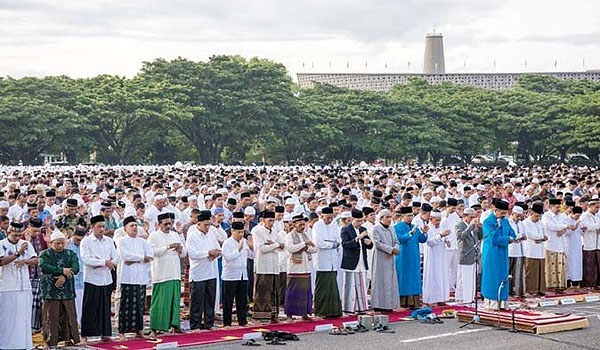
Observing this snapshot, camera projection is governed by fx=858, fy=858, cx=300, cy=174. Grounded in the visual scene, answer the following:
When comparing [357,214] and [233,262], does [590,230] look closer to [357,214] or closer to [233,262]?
[357,214]

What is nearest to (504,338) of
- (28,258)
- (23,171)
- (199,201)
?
(28,258)

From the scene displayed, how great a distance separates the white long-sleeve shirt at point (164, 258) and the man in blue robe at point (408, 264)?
3.98 m

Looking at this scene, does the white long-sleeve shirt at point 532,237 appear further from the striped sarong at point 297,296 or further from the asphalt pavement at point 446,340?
the striped sarong at point 297,296

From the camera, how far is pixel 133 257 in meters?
11.5

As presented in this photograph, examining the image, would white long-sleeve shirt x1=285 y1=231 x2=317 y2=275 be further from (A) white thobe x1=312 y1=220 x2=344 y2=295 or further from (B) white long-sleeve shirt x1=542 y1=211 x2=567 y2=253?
(B) white long-sleeve shirt x1=542 y1=211 x2=567 y2=253

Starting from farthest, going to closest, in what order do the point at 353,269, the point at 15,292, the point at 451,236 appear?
the point at 451,236 → the point at 353,269 → the point at 15,292

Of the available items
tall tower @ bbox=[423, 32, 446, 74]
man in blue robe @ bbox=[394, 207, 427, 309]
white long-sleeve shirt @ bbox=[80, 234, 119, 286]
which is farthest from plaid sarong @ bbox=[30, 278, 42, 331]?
tall tower @ bbox=[423, 32, 446, 74]

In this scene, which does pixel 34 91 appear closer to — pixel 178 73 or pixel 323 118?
pixel 178 73

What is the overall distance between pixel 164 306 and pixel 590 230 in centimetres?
904

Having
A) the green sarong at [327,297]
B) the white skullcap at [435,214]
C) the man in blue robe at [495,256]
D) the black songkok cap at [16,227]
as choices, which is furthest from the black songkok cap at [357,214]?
the black songkok cap at [16,227]

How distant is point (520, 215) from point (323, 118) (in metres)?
34.9

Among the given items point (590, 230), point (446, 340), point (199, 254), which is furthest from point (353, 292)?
point (590, 230)

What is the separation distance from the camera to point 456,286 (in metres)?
15.1

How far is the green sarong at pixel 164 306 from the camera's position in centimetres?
1170
